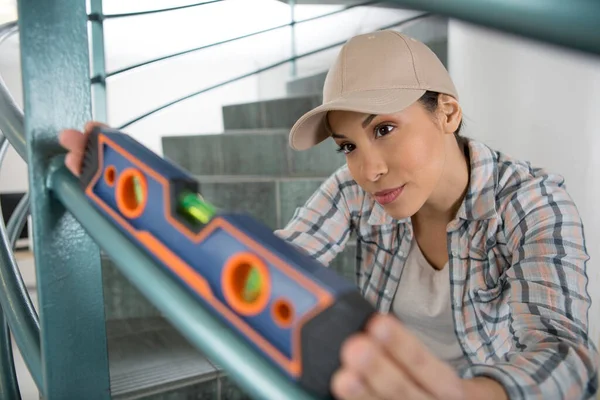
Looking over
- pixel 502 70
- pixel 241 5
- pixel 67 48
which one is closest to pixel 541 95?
pixel 502 70

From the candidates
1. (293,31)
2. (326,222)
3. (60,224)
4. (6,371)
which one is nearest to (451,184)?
(326,222)

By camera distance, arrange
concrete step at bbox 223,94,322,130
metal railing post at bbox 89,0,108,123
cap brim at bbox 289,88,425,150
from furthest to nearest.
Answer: concrete step at bbox 223,94,322,130
metal railing post at bbox 89,0,108,123
cap brim at bbox 289,88,425,150

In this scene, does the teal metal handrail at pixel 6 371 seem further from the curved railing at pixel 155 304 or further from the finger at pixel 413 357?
the finger at pixel 413 357

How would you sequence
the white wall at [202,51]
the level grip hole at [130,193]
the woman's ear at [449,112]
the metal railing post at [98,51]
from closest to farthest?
the level grip hole at [130,193] → the woman's ear at [449,112] → the metal railing post at [98,51] → the white wall at [202,51]

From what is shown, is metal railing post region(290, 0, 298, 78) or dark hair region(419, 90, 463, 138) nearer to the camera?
dark hair region(419, 90, 463, 138)

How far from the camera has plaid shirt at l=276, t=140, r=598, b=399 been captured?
49cm

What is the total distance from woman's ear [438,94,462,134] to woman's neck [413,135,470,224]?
38mm

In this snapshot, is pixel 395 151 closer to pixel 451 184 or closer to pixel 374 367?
pixel 451 184

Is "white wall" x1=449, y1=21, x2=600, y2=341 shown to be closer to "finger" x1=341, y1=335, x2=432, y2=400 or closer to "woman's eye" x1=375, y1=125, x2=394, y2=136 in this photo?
"woman's eye" x1=375, y1=125, x2=394, y2=136

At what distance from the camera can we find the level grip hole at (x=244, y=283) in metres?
0.29

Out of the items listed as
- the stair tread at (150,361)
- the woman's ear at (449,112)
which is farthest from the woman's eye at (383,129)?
the stair tread at (150,361)

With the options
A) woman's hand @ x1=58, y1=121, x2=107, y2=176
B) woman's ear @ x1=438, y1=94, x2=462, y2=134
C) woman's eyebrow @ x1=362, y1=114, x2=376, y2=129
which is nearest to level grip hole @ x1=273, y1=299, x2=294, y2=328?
woman's hand @ x1=58, y1=121, x2=107, y2=176

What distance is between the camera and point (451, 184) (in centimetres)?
93

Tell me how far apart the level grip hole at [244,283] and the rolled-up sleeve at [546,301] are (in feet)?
0.84
